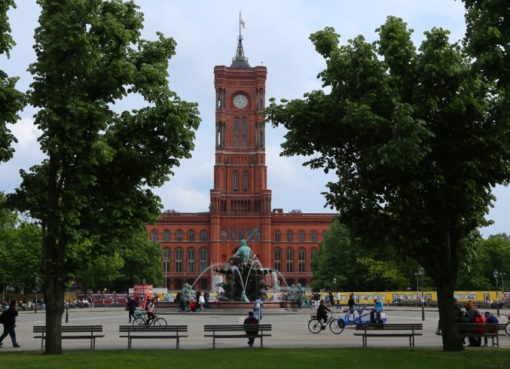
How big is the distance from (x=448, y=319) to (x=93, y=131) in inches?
418

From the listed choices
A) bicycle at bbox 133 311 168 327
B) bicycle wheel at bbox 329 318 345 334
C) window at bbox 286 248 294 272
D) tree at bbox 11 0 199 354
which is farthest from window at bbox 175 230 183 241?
tree at bbox 11 0 199 354

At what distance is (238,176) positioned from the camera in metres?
121

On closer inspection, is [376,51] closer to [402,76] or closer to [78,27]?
[402,76]

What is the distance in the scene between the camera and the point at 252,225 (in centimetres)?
12050

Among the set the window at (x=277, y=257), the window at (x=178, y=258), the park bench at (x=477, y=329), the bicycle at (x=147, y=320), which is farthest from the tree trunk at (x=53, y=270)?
A: the window at (x=178, y=258)

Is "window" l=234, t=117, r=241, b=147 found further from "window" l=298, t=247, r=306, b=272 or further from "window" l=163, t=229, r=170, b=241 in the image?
"window" l=298, t=247, r=306, b=272

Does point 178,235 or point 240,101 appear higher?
point 240,101

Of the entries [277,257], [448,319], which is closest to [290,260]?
[277,257]

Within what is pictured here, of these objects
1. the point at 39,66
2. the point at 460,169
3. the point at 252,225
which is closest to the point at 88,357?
the point at 39,66

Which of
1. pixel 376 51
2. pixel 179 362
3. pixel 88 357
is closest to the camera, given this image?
pixel 179 362

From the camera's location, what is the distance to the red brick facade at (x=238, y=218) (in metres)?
120

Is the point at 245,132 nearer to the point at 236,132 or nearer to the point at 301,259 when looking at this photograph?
the point at 236,132

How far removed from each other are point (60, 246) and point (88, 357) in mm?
3197

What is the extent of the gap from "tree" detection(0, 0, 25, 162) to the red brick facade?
10118 centimetres
